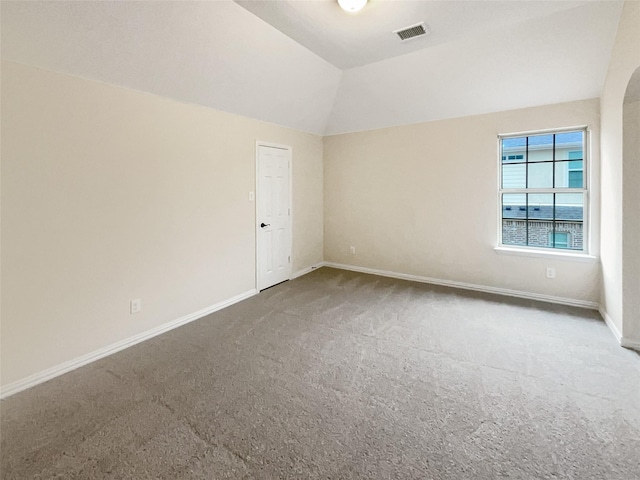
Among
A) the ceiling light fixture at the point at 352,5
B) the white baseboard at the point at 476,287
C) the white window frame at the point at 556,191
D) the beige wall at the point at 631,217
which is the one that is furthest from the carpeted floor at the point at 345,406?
the ceiling light fixture at the point at 352,5

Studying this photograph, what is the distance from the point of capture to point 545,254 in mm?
3881

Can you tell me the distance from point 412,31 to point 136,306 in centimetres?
368

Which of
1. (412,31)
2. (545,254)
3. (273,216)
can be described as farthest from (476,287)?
(412,31)

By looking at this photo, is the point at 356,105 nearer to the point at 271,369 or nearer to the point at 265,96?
the point at 265,96

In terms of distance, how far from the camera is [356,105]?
185 inches

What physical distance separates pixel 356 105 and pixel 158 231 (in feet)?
10.6

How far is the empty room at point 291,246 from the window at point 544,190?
3cm

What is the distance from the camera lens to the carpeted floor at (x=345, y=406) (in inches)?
62.8

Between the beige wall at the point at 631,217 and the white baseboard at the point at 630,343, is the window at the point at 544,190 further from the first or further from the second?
the white baseboard at the point at 630,343

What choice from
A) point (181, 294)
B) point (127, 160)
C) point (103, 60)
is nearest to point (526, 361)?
point (181, 294)

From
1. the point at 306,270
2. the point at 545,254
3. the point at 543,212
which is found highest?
the point at 543,212

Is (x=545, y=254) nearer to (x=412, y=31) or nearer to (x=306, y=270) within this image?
(x=412, y=31)

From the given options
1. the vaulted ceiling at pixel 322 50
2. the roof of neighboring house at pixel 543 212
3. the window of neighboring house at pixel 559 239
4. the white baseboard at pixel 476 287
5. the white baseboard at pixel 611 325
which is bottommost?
the white baseboard at pixel 611 325

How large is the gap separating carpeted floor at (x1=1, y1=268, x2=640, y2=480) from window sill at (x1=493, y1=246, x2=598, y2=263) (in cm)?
70
